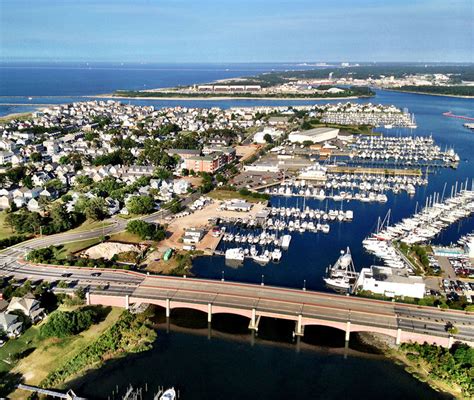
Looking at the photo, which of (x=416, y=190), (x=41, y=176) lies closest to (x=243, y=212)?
(x=416, y=190)

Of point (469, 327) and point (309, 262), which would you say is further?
point (309, 262)

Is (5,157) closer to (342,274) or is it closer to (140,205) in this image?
(140,205)

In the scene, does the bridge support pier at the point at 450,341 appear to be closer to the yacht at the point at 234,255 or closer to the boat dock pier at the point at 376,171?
the yacht at the point at 234,255

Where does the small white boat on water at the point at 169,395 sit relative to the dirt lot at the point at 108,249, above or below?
below

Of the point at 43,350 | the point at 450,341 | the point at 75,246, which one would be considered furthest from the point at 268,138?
the point at 43,350

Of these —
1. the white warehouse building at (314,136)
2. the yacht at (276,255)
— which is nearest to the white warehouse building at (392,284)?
the yacht at (276,255)

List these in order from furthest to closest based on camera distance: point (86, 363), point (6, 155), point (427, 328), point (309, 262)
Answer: point (6, 155)
point (309, 262)
point (427, 328)
point (86, 363)

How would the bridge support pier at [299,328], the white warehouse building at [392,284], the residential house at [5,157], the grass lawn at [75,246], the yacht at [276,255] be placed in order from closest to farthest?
1. the bridge support pier at [299,328]
2. the white warehouse building at [392,284]
3. the grass lawn at [75,246]
4. the yacht at [276,255]
5. the residential house at [5,157]

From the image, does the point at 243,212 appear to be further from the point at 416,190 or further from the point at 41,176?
the point at 41,176
